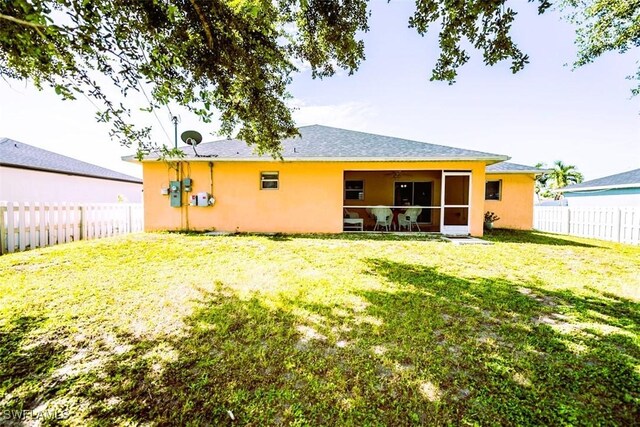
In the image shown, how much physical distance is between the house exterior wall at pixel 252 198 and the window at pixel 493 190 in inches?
297

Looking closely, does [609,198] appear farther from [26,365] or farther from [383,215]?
[26,365]

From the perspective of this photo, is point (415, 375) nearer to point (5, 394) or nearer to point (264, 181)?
point (5, 394)

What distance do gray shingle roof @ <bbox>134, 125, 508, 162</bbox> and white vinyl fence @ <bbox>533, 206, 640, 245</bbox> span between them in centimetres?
458

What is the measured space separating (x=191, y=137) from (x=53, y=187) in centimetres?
970

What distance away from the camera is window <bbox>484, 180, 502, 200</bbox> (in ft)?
40.9

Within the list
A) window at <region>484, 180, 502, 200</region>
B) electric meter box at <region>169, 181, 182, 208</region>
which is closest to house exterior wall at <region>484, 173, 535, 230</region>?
window at <region>484, 180, 502, 200</region>

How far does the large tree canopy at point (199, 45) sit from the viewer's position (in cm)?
320

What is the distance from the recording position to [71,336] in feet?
9.20

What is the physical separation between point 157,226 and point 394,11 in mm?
10563

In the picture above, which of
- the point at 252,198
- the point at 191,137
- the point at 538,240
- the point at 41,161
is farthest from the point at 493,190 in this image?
the point at 41,161

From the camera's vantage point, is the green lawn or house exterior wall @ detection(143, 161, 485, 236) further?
house exterior wall @ detection(143, 161, 485, 236)

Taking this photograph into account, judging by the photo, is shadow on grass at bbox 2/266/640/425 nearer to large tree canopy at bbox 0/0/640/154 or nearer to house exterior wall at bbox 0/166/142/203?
large tree canopy at bbox 0/0/640/154

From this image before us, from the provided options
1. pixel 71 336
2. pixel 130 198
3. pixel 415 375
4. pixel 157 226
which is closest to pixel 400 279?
pixel 415 375

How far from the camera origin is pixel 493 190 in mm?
12609
